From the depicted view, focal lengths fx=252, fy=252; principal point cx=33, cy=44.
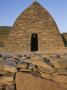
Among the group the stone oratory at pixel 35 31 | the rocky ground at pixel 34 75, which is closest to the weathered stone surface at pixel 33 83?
the rocky ground at pixel 34 75

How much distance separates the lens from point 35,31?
58.6ft

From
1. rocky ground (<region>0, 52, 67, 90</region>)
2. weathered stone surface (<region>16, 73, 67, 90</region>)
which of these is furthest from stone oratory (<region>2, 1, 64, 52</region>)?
weathered stone surface (<region>16, 73, 67, 90</region>)

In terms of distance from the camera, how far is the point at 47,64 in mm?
3838

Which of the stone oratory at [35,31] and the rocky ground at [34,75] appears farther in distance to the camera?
the stone oratory at [35,31]

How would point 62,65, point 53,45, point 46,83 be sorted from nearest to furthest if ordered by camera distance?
point 46,83
point 62,65
point 53,45

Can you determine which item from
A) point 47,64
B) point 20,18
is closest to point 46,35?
point 20,18

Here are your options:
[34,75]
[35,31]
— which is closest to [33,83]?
[34,75]

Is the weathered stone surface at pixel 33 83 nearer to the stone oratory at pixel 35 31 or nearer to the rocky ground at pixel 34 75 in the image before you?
the rocky ground at pixel 34 75

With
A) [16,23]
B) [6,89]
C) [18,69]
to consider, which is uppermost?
[16,23]

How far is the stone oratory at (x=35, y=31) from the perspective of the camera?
57.4 ft

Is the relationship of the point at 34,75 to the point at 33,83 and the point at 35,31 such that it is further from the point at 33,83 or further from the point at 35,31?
the point at 35,31

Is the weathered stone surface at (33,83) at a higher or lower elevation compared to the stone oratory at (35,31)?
lower

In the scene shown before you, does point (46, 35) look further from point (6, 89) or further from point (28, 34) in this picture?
point (6, 89)

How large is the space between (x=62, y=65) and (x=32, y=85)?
57 cm
